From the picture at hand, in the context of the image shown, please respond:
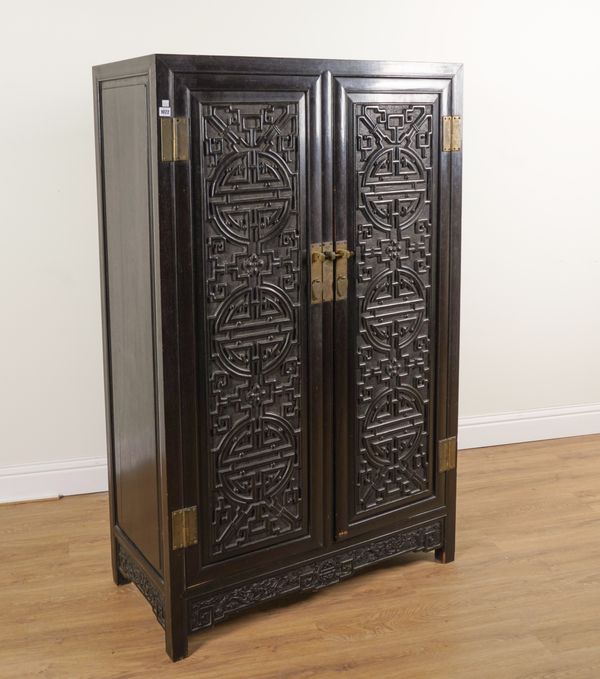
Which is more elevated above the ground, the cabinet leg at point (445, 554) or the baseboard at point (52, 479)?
the baseboard at point (52, 479)

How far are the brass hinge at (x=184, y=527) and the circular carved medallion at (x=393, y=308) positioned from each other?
776 mm

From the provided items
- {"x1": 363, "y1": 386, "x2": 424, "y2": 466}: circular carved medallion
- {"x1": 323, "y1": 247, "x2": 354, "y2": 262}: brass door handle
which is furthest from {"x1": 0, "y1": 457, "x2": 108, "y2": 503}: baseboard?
{"x1": 323, "y1": 247, "x2": 354, "y2": 262}: brass door handle

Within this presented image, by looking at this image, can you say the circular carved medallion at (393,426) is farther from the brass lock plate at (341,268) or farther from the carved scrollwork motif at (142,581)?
the carved scrollwork motif at (142,581)

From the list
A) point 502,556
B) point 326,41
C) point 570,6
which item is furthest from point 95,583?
point 570,6

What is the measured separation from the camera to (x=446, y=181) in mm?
3062

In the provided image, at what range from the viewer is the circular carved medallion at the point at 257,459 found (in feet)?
9.25

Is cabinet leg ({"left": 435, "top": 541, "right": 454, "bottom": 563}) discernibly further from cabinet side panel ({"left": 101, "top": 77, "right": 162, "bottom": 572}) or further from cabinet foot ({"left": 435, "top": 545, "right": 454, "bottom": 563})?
cabinet side panel ({"left": 101, "top": 77, "right": 162, "bottom": 572})

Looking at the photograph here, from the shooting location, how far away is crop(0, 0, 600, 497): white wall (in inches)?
142

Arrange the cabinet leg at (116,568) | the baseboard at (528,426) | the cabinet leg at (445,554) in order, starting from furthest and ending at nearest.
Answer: the baseboard at (528,426), the cabinet leg at (445,554), the cabinet leg at (116,568)

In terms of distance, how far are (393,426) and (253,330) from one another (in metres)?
0.64

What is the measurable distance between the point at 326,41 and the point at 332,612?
2220mm

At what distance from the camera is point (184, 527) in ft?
9.05

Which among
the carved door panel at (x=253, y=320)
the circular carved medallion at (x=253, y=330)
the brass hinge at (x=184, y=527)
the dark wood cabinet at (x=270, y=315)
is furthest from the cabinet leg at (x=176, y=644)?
the circular carved medallion at (x=253, y=330)

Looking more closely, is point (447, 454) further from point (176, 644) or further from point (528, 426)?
point (528, 426)
